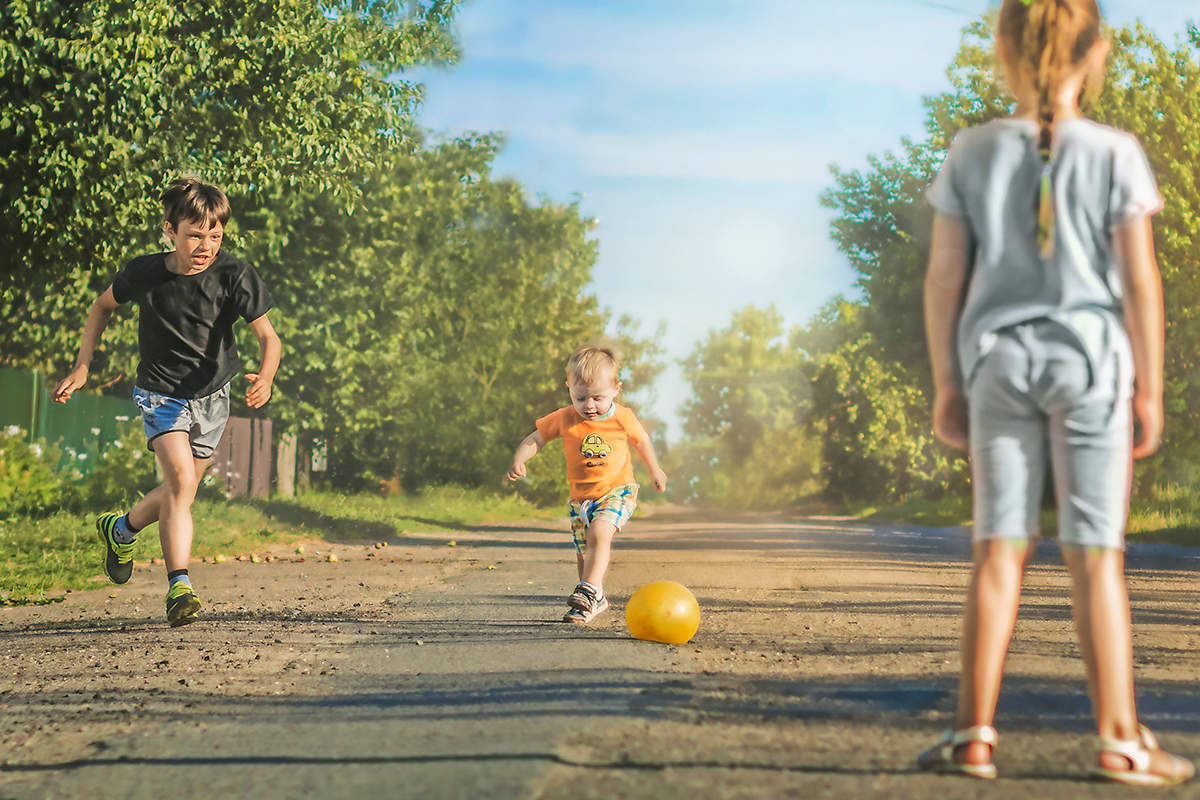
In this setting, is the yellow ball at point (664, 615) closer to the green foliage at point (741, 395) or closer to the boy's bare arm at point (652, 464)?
the boy's bare arm at point (652, 464)

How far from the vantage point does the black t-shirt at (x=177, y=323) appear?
635cm

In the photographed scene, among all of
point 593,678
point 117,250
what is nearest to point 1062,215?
point 593,678

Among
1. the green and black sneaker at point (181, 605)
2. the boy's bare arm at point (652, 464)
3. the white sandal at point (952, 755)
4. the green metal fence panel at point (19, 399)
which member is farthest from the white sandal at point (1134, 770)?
the green metal fence panel at point (19, 399)

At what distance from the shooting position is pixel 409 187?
2738cm

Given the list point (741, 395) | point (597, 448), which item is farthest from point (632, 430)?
Answer: point (741, 395)

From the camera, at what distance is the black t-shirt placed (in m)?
6.35

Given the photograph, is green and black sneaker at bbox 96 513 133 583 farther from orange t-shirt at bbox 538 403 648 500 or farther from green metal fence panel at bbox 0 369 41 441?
green metal fence panel at bbox 0 369 41 441

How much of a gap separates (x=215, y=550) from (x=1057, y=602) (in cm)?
861

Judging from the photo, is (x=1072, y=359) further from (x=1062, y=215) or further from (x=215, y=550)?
(x=215, y=550)

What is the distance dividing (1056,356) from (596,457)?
13.1 feet

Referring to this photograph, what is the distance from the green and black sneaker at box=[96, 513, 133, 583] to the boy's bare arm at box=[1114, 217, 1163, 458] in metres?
5.75

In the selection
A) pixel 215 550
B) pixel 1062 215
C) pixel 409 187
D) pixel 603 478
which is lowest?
pixel 215 550

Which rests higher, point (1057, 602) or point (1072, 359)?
point (1072, 359)

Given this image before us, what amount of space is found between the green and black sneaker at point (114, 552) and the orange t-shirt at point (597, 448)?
2588 mm
